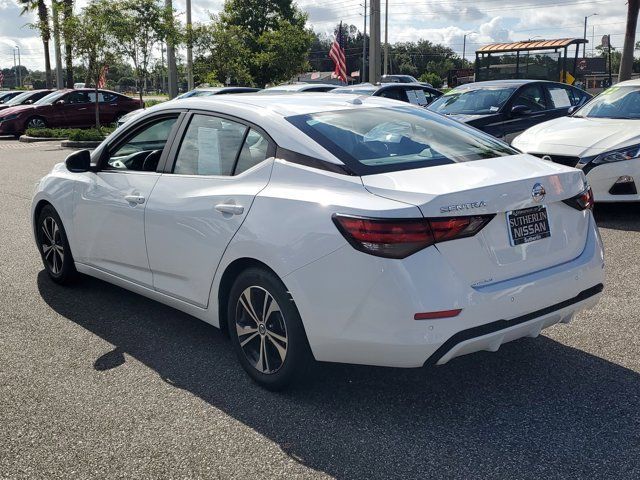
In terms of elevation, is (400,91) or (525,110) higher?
(400,91)

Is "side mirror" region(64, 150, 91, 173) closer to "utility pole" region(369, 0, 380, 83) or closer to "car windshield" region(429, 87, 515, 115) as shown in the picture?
"car windshield" region(429, 87, 515, 115)

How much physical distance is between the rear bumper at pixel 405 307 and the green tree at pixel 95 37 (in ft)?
74.3

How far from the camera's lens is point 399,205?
3.16 metres

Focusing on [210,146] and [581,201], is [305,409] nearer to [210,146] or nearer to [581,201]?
[210,146]

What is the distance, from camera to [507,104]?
1106cm

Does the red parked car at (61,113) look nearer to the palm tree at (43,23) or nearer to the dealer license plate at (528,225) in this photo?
the palm tree at (43,23)

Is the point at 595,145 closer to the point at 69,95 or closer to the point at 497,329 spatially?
the point at 497,329

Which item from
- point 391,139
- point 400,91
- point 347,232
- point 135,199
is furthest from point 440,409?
point 400,91

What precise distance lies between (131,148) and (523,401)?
3.17 meters

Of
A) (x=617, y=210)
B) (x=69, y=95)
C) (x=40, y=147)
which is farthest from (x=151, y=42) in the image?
(x=617, y=210)

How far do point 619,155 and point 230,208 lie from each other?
546 centimetres

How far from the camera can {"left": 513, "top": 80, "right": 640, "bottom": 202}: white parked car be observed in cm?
769

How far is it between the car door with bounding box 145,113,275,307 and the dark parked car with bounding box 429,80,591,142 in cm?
705

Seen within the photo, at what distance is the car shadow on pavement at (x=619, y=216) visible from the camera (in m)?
7.74
